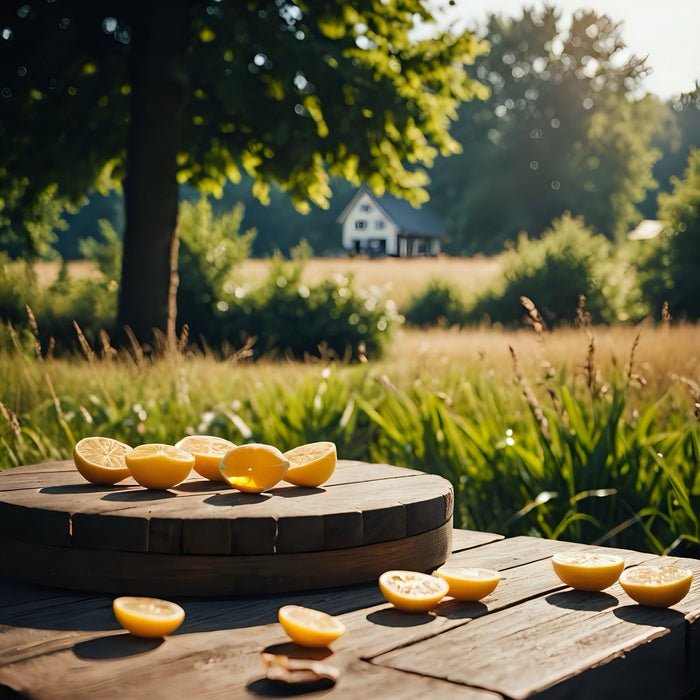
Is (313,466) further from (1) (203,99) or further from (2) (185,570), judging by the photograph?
(1) (203,99)

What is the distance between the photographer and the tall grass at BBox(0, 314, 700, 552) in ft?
13.0

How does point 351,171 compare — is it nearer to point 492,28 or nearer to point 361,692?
point 361,692

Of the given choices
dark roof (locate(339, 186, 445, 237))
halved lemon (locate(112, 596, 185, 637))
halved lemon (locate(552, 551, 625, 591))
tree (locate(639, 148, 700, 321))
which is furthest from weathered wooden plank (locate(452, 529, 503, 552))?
dark roof (locate(339, 186, 445, 237))

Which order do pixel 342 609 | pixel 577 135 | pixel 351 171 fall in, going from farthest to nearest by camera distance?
pixel 577 135 < pixel 351 171 < pixel 342 609

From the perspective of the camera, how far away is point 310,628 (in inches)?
67.6

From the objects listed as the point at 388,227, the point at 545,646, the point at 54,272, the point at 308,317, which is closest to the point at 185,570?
the point at 545,646

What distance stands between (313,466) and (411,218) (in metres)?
55.2

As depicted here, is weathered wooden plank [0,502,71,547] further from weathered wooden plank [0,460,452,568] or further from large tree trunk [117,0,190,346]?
large tree trunk [117,0,190,346]

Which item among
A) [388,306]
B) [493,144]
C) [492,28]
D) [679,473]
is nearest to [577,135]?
[493,144]

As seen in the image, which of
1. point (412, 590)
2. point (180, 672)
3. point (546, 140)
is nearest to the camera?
point (180, 672)

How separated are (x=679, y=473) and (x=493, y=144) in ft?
157

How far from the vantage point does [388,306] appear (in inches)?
563

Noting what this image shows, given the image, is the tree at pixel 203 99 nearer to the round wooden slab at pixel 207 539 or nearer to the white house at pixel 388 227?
the round wooden slab at pixel 207 539

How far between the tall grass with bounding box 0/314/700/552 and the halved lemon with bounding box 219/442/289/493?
168cm
